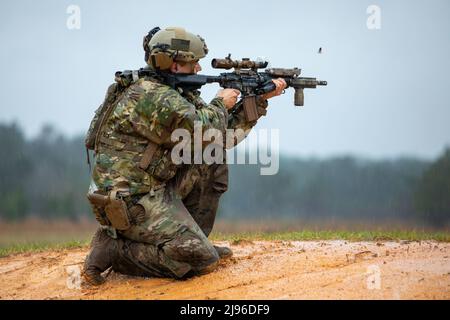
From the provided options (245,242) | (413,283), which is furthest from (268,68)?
(413,283)

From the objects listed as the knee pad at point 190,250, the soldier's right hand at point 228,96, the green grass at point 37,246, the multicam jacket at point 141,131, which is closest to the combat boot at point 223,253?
the knee pad at point 190,250

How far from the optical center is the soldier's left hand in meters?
8.86

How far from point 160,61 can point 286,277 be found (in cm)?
252

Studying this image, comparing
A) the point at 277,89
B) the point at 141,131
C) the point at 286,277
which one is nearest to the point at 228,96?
the point at 277,89

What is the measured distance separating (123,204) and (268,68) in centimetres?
254

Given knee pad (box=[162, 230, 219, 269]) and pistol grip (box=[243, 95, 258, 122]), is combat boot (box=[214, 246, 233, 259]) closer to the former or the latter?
knee pad (box=[162, 230, 219, 269])

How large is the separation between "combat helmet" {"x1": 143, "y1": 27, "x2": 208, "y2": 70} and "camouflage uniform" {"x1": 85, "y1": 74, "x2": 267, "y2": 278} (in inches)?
9.2

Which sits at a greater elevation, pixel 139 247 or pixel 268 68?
pixel 268 68

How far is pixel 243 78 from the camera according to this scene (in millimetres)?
8727

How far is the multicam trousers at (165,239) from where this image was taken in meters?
7.72

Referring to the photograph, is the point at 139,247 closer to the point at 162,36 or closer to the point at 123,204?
the point at 123,204

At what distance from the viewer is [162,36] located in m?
8.06

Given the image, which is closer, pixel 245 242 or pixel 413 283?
pixel 413 283

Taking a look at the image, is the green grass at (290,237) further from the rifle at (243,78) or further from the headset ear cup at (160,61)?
the headset ear cup at (160,61)
